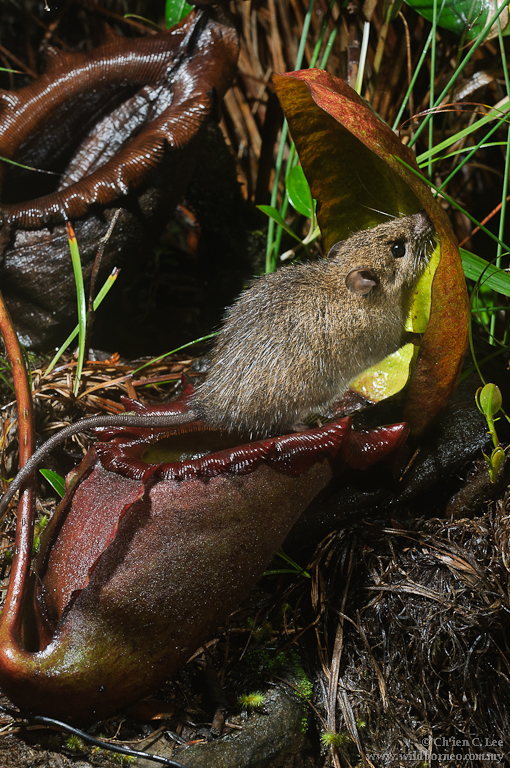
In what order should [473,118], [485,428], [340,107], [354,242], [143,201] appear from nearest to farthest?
[340,107] < [485,428] < [354,242] < [143,201] < [473,118]

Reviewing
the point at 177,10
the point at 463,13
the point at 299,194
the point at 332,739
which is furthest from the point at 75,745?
the point at 177,10

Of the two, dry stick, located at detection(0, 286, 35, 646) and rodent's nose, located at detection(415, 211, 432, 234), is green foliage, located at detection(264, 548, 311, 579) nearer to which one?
dry stick, located at detection(0, 286, 35, 646)

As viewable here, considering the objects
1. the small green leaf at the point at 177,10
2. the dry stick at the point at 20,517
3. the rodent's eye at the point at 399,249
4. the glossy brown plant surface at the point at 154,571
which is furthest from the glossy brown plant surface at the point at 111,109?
the glossy brown plant surface at the point at 154,571

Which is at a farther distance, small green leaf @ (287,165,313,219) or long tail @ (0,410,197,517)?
small green leaf @ (287,165,313,219)

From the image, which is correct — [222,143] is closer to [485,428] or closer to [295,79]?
[295,79]

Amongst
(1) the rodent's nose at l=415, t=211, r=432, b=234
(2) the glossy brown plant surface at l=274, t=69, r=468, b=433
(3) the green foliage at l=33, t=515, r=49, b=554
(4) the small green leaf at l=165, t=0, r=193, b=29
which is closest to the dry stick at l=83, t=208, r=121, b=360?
(3) the green foliage at l=33, t=515, r=49, b=554

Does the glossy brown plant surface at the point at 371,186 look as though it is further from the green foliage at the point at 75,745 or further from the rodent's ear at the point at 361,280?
the green foliage at the point at 75,745

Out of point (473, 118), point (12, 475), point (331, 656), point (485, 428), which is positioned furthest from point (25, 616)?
point (473, 118)
